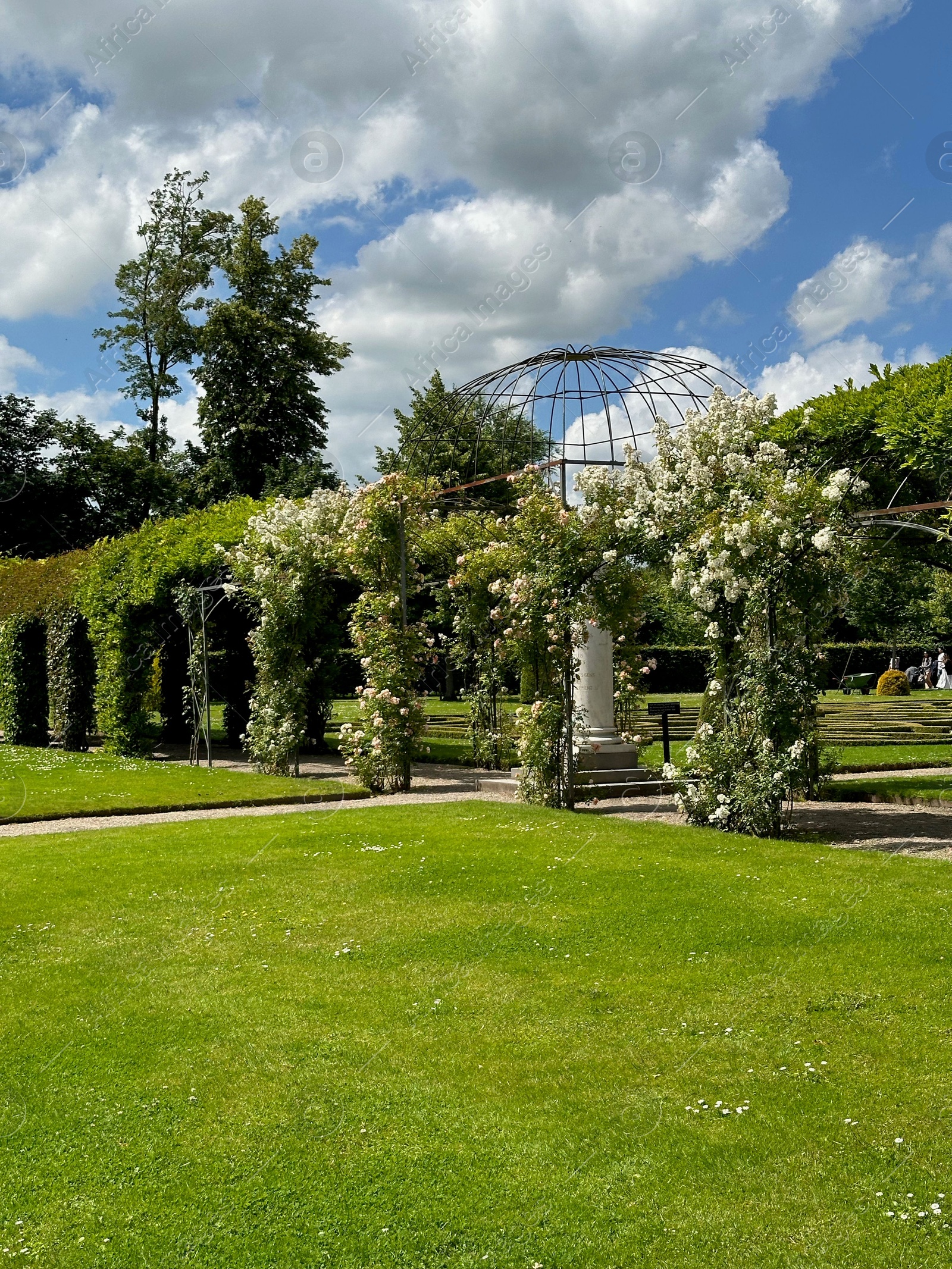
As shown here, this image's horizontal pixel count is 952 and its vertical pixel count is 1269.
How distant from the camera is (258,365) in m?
37.4

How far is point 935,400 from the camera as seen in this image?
11.1 metres

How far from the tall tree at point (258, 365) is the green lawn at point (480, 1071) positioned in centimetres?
2987

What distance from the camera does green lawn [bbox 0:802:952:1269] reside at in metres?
3.83

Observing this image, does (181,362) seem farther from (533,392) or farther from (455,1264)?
(455,1264)

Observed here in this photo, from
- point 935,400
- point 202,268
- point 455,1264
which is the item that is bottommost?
point 455,1264

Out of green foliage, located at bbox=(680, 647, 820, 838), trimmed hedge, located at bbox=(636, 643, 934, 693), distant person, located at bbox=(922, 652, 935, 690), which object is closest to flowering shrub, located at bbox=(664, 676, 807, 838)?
green foliage, located at bbox=(680, 647, 820, 838)

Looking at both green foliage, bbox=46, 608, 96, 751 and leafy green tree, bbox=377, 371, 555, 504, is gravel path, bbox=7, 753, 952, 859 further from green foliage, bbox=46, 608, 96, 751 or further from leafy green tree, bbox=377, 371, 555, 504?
leafy green tree, bbox=377, 371, 555, 504

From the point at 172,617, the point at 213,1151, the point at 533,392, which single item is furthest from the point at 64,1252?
the point at 172,617

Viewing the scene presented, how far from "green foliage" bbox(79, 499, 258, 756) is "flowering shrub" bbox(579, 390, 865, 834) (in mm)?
10248

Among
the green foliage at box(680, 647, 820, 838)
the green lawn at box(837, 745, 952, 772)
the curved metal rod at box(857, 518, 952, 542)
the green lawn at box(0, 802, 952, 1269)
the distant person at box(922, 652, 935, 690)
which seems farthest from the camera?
the distant person at box(922, 652, 935, 690)

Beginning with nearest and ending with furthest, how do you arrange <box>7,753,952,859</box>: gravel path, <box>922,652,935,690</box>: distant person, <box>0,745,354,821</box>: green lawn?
<box>7,753,952,859</box>: gravel path < <box>0,745,354,821</box>: green lawn < <box>922,652,935,690</box>: distant person

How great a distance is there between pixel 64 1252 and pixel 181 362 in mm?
38434

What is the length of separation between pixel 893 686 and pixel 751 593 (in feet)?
88.8

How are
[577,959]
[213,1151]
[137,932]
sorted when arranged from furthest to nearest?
[137,932], [577,959], [213,1151]
